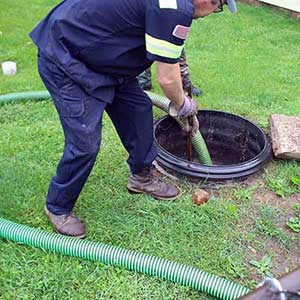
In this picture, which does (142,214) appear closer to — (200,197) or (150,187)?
(150,187)

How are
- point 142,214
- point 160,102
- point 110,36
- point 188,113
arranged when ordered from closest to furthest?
point 110,36
point 188,113
point 142,214
point 160,102

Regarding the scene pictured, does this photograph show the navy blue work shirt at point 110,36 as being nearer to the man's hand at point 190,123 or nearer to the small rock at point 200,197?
the man's hand at point 190,123

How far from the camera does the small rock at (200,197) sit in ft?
9.11

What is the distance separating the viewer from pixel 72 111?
2174 mm

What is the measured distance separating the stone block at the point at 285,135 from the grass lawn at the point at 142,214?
0.29ft

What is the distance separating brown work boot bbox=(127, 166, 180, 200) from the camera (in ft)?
9.17

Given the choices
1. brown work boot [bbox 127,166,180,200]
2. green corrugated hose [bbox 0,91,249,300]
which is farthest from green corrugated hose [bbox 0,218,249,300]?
brown work boot [bbox 127,166,180,200]

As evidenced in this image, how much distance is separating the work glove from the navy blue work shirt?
0.31m

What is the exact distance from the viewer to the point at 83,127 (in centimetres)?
220

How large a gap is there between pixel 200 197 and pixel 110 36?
1178 mm

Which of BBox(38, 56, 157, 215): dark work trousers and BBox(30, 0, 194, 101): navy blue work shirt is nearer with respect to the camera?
BBox(30, 0, 194, 101): navy blue work shirt

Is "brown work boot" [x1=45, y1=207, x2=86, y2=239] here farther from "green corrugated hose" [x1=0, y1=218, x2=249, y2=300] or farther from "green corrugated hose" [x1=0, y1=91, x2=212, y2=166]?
"green corrugated hose" [x1=0, y1=91, x2=212, y2=166]

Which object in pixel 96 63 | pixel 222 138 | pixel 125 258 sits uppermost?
pixel 96 63

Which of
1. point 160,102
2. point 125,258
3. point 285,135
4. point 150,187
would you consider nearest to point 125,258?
point 125,258
